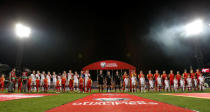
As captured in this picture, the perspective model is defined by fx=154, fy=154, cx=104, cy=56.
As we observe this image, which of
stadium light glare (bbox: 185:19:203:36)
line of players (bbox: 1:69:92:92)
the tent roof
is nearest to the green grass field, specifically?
line of players (bbox: 1:69:92:92)

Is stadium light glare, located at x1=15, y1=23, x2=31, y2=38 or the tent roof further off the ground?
stadium light glare, located at x1=15, y1=23, x2=31, y2=38

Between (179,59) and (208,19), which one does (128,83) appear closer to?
(208,19)

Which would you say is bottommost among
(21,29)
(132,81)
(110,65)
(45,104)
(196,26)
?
(132,81)

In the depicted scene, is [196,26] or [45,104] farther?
[196,26]

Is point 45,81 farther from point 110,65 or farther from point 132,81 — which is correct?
point 110,65

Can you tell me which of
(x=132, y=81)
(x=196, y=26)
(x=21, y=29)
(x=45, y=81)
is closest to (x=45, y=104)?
(x=132, y=81)

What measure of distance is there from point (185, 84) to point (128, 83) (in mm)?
5449

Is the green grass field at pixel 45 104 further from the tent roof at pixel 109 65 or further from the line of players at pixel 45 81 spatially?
the tent roof at pixel 109 65

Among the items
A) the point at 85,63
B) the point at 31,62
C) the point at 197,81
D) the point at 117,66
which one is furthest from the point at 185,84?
the point at 31,62

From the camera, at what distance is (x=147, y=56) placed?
26.9 meters

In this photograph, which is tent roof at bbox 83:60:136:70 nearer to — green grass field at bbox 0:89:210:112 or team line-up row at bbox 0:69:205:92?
team line-up row at bbox 0:69:205:92

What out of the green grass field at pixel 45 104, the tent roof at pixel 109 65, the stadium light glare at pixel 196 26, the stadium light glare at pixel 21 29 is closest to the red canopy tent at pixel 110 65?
the tent roof at pixel 109 65

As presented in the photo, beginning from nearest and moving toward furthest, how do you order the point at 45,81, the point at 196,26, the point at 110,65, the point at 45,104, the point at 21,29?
the point at 45,104 → the point at 45,81 → the point at 21,29 → the point at 196,26 → the point at 110,65

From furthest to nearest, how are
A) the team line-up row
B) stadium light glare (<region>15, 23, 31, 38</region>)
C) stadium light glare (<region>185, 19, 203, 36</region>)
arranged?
1. stadium light glare (<region>185, 19, 203, 36</region>)
2. stadium light glare (<region>15, 23, 31, 38</region>)
3. the team line-up row
